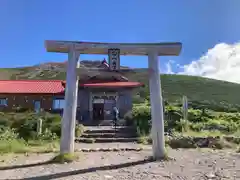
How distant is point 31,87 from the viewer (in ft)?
98.6

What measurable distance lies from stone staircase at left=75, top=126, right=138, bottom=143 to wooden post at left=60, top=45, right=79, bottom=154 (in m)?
5.99

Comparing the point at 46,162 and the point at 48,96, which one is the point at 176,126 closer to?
the point at 46,162

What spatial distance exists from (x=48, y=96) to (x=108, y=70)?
19.4 metres

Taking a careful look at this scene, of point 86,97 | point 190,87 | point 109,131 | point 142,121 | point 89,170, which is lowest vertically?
point 89,170

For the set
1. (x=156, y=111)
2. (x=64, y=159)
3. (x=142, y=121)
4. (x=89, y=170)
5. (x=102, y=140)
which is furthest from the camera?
(x=142, y=121)

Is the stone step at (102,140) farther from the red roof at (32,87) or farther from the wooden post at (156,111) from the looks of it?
the red roof at (32,87)

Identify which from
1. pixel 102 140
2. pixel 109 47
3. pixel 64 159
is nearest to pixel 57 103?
pixel 102 140

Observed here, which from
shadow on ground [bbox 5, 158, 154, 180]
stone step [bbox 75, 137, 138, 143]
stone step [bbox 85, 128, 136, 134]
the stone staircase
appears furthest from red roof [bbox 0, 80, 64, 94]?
shadow on ground [bbox 5, 158, 154, 180]

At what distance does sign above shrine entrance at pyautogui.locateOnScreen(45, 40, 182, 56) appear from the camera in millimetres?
10055

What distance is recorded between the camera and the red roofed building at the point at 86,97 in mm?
23797

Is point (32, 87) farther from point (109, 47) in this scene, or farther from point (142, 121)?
point (109, 47)

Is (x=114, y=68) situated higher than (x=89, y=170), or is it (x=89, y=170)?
(x=114, y=68)

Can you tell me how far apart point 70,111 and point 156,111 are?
276cm

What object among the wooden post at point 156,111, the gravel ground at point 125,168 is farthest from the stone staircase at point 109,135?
the wooden post at point 156,111
